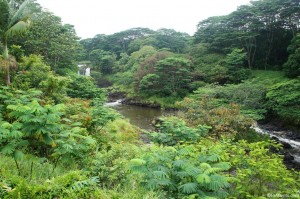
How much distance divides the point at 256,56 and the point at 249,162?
32.9 m

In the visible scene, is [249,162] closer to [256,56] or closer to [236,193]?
[236,193]

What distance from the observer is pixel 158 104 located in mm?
31562

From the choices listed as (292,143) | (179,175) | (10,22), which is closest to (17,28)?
(10,22)

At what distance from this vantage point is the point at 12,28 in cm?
1110

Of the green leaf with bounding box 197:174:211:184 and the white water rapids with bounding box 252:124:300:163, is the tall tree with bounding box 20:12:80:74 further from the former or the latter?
the green leaf with bounding box 197:174:211:184

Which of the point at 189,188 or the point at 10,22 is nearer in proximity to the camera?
the point at 189,188

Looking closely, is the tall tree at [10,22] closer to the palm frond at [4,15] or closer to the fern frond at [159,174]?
the palm frond at [4,15]

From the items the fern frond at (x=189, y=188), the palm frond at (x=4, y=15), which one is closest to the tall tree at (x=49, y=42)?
the palm frond at (x=4, y=15)

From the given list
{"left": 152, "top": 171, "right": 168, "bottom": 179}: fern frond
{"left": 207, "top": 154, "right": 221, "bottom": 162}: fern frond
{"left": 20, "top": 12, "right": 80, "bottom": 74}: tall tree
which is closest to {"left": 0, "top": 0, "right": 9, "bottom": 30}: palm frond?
{"left": 20, "top": 12, "right": 80, "bottom": 74}: tall tree

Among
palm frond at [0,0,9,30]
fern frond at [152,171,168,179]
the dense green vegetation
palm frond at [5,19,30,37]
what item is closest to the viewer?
fern frond at [152,171,168,179]

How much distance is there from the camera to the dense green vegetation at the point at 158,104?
14.2ft

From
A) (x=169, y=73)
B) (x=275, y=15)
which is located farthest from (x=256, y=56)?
(x=169, y=73)

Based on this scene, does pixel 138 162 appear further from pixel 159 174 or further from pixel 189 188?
pixel 189 188

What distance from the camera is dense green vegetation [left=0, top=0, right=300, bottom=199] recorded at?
171 inches
